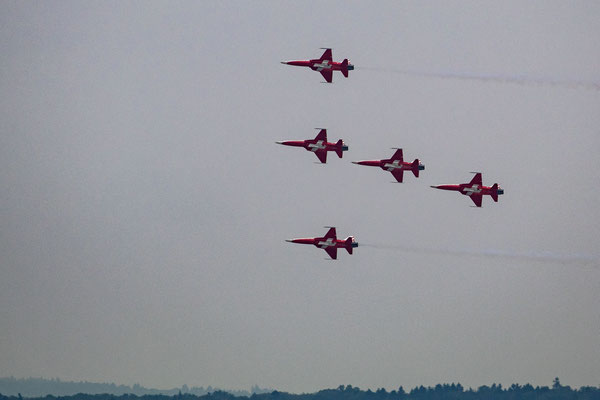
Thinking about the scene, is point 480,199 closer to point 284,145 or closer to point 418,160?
point 418,160

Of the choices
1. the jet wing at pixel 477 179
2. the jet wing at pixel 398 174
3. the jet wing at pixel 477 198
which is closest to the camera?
the jet wing at pixel 477 198

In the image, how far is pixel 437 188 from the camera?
158 meters

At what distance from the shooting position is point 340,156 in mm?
159125

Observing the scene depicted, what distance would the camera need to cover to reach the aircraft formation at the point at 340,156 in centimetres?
15588

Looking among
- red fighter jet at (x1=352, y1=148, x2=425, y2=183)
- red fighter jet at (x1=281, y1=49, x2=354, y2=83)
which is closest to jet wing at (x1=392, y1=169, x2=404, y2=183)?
red fighter jet at (x1=352, y1=148, x2=425, y2=183)

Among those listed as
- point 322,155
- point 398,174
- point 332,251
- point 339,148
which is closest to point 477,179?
point 398,174

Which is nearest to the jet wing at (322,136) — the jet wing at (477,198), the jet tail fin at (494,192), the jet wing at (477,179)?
the jet wing at (477,179)

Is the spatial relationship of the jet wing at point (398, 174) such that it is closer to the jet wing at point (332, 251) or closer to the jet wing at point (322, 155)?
the jet wing at point (322, 155)

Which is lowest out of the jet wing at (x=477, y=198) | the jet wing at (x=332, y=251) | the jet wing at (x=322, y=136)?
the jet wing at (x=332, y=251)

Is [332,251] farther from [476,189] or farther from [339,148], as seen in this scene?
[476,189]

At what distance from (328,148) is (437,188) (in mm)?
12171

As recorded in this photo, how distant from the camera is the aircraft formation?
511ft

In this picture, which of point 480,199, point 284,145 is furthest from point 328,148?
point 480,199

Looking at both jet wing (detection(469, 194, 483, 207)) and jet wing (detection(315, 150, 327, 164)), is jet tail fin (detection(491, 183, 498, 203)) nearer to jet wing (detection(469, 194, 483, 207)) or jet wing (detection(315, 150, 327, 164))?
jet wing (detection(469, 194, 483, 207))
